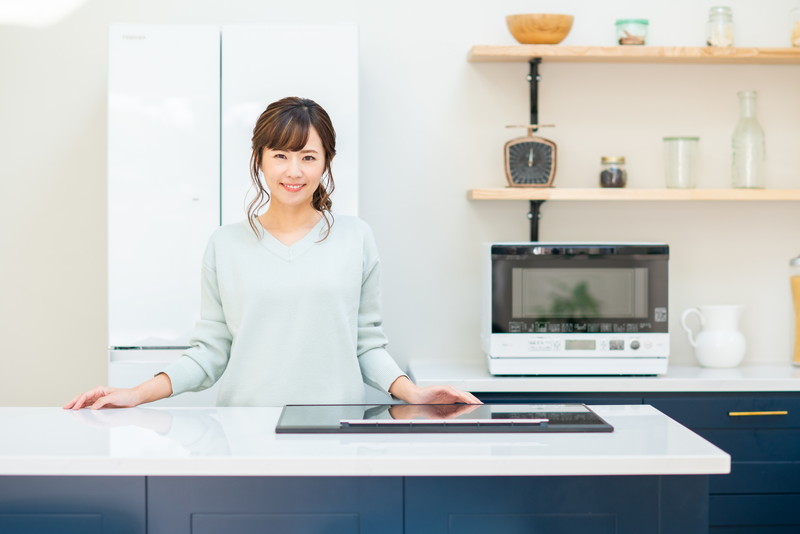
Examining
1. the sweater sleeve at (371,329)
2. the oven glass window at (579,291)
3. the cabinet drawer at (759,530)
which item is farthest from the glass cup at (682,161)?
the sweater sleeve at (371,329)

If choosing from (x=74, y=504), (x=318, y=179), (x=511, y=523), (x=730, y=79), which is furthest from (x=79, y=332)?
(x=730, y=79)

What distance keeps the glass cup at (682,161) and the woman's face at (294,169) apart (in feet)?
5.29

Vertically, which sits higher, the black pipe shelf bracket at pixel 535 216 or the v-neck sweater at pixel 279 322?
the black pipe shelf bracket at pixel 535 216

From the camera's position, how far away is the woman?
207cm

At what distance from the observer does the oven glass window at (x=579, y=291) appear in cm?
304

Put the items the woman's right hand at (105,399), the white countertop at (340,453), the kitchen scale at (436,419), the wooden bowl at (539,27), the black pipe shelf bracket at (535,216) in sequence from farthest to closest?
the black pipe shelf bracket at (535,216) < the wooden bowl at (539,27) < the woman's right hand at (105,399) < the kitchen scale at (436,419) < the white countertop at (340,453)

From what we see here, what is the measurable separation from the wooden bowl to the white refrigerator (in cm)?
61

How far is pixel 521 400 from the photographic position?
2.92m

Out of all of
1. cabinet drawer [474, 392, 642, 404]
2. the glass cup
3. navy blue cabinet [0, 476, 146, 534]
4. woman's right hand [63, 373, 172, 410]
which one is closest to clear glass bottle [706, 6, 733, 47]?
the glass cup

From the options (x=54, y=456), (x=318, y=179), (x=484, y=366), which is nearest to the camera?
(x=54, y=456)

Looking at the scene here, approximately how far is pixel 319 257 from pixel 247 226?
0.60 feet

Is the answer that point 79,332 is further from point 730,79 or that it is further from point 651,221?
point 730,79

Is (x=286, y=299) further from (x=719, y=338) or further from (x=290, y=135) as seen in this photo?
(x=719, y=338)

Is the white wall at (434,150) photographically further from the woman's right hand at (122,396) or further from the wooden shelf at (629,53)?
the woman's right hand at (122,396)
